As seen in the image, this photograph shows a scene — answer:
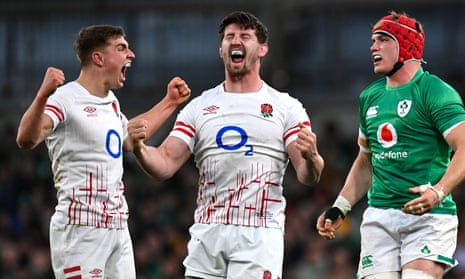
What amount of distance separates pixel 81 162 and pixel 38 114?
0.60m

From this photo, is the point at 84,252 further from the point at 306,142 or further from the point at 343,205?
the point at 343,205

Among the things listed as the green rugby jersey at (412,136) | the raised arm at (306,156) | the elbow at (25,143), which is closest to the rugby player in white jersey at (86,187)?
the elbow at (25,143)

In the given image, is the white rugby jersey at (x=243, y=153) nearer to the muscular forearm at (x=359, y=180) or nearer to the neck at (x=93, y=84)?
the muscular forearm at (x=359, y=180)

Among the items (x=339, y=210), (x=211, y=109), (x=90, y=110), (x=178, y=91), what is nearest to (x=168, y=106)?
(x=178, y=91)

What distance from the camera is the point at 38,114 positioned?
7449 mm

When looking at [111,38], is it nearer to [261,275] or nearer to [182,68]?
[261,275]

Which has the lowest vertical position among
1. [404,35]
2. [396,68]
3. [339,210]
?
[339,210]

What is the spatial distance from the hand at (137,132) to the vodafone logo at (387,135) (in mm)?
1656

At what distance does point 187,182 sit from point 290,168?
1.74 meters

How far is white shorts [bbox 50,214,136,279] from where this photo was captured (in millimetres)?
7848

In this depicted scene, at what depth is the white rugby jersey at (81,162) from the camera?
7.88m

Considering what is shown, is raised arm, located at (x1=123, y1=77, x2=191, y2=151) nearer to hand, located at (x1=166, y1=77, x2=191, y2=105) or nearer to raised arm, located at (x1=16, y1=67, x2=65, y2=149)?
hand, located at (x1=166, y1=77, x2=191, y2=105)

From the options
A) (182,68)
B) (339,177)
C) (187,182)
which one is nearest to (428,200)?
(339,177)

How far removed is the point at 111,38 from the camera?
8266 mm
